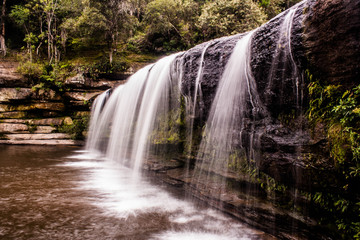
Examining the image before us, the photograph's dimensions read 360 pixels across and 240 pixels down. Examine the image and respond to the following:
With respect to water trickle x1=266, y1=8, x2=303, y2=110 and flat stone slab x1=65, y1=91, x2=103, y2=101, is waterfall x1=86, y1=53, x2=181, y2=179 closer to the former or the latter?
→ flat stone slab x1=65, y1=91, x2=103, y2=101

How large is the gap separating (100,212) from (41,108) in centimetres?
1372

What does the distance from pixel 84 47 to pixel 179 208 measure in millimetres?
20464

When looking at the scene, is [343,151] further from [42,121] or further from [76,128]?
[42,121]

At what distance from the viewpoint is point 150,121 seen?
24.4 feet

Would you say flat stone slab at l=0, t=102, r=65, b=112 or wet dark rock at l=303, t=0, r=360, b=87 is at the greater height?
wet dark rock at l=303, t=0, r=360, b=87

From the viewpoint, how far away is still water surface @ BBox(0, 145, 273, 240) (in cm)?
338

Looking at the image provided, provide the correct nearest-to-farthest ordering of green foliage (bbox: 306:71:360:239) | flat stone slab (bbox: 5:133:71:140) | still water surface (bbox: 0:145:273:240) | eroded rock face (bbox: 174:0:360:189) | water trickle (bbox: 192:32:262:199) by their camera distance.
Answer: green foliage (bbox: 306:71:360:239) < eroded rock face (bbox: 174:0:360:189) < still water surface (bbox: 0:145:273:240) < water trickle (bbox: 192:32:262:199) < flat stone slab (bbox: 5:133:71:140)

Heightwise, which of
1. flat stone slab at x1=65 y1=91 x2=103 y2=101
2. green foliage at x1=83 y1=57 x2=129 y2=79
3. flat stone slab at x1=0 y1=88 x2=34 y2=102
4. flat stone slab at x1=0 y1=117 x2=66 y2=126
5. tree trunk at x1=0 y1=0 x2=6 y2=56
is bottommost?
flat stone slab at x1=0 y1=117 x2=66 y2=126

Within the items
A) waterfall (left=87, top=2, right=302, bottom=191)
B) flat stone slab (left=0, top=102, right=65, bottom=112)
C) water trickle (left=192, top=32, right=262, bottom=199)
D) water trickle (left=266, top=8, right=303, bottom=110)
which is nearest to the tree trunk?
flat stone slab (left=0, top=102, right=65, bottom=112)

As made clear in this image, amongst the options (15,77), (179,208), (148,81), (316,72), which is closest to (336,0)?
(316,72)

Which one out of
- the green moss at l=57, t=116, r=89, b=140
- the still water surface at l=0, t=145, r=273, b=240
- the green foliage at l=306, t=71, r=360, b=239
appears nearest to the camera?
the green foliage at l=306, t=71, r=360, b=239

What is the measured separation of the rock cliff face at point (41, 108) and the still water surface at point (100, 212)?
28.2 ft

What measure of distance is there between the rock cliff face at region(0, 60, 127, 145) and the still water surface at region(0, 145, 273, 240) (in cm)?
858

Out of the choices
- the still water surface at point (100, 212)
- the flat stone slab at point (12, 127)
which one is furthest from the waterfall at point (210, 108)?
the flat stone slab at point (12, 127)
